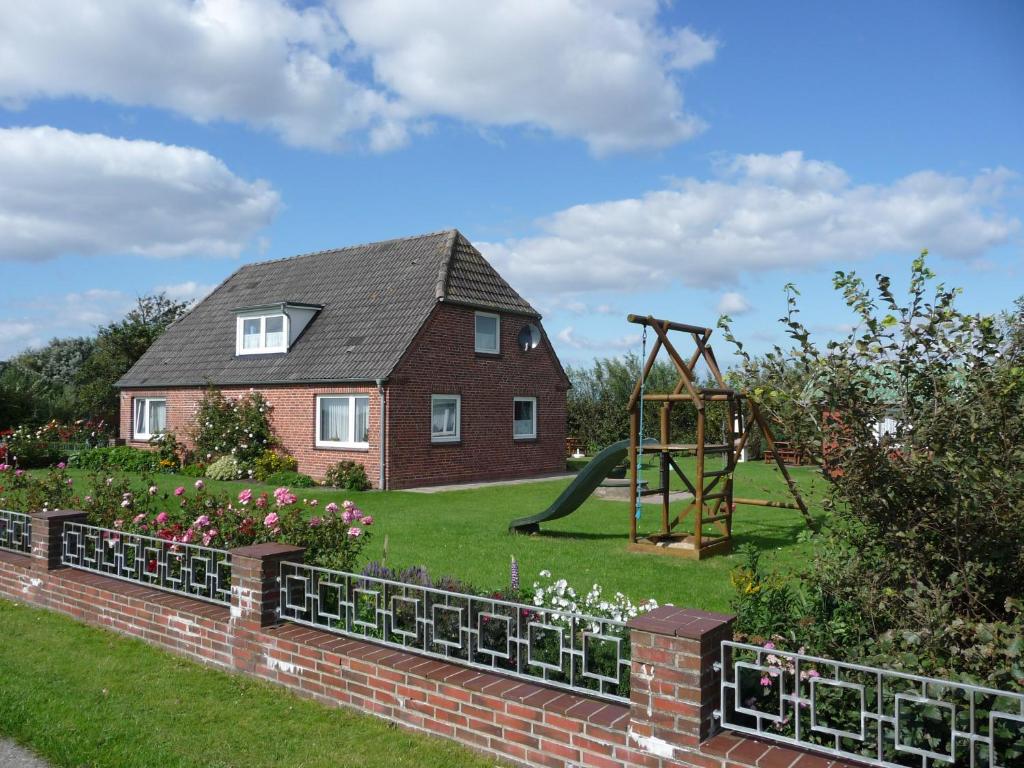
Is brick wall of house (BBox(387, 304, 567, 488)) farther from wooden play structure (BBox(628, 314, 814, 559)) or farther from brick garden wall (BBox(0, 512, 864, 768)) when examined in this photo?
brick garden wall (BBox(0, 512, 864, 768))

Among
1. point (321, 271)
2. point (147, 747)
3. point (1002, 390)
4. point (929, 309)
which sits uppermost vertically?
point (321, 271)

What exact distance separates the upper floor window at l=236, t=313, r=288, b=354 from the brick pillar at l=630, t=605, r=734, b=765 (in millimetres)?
21728

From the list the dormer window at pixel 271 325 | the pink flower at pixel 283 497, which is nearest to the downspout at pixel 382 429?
→ the dormer window at pixel 271 325

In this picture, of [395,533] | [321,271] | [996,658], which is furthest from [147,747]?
[321,271]

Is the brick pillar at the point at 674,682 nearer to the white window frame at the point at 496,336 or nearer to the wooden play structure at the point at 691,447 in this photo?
the wooden play structure at the point at 691,447

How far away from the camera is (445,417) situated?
2269 centimetres

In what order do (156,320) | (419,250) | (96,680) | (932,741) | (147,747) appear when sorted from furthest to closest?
(156,320) < (419,250) < (96,680) < (147,747) < (932,741)

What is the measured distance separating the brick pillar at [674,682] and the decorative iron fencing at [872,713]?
0.12 m

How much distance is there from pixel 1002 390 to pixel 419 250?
72.8 feet

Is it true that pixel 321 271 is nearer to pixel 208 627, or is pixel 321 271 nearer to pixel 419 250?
pixel 419 250

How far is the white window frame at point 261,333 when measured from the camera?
2448 cm

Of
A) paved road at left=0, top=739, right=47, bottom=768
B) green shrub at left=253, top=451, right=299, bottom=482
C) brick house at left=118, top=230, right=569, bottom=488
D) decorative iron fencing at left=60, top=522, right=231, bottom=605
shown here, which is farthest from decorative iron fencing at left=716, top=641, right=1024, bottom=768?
green shrub at left=253, top=451, right=299, bottom=482

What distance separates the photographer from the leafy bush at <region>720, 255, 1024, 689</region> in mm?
3932

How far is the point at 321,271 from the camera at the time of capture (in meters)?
27.4
